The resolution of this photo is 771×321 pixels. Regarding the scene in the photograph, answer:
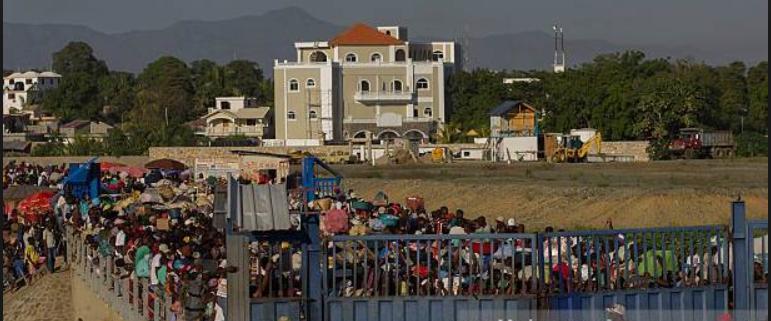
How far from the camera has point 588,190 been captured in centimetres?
3872

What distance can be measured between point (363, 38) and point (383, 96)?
17.0 ft

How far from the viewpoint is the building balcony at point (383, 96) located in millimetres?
89438

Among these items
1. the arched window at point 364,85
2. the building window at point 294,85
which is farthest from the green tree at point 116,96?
the arched window at point 364,85

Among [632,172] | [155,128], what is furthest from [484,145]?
[155,128]

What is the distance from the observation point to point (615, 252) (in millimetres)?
15477

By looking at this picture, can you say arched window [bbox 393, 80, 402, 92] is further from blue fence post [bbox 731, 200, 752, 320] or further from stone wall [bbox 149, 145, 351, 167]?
blue fence post [bbox 731, 200, 752, 320]

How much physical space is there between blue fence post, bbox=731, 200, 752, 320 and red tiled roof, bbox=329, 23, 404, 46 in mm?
78022

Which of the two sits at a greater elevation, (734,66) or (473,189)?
(734,66)

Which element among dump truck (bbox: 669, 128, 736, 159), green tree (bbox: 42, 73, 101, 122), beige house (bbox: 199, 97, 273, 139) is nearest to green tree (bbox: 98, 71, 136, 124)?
green tree (bbox: 42, 73, 101, 122)

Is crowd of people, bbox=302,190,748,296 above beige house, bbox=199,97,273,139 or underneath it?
underneath

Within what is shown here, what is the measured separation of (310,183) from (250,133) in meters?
63.3

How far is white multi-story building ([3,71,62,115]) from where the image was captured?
13650 centimetres

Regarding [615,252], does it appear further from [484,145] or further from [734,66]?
[734,66]

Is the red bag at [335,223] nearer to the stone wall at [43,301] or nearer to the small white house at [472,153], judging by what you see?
the stone wall at [43,301]
